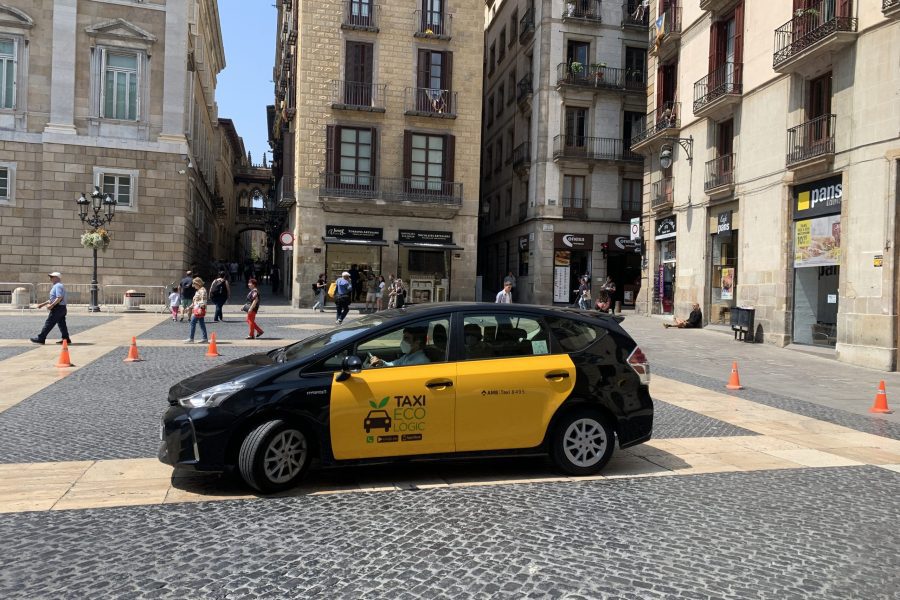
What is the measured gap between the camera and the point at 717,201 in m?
23.2

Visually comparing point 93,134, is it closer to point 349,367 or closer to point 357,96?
point 357,96

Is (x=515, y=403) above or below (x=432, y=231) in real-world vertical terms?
below

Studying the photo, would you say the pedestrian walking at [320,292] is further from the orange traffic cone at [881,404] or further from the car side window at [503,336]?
the car side window at [503,336]

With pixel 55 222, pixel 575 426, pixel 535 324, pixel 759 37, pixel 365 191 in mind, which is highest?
pixel 759 37

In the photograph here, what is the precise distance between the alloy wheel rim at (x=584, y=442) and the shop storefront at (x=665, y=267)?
872 inches

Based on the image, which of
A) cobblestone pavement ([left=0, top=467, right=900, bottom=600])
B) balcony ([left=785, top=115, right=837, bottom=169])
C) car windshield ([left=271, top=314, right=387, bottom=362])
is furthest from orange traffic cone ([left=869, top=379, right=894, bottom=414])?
balcony ([left=785, top=115, right=837, bottom=169])

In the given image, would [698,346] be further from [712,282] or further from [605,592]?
[605,592]

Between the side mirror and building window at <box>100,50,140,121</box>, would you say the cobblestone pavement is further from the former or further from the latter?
building window at <box>100,50,140,121</box>

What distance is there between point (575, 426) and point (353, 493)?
1.98m

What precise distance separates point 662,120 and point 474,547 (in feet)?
83.7

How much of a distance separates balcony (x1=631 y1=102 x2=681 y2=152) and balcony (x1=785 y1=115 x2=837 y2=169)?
7.45m

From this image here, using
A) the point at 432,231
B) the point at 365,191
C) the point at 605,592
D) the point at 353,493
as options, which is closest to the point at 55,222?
the point at 365,191

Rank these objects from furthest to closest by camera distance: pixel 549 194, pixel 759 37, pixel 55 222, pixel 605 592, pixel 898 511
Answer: pixel 549 194 → pixel 55 222 → pixel 759 37 → pixel 898 511 → pixel 605 592

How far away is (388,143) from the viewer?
107 feet
